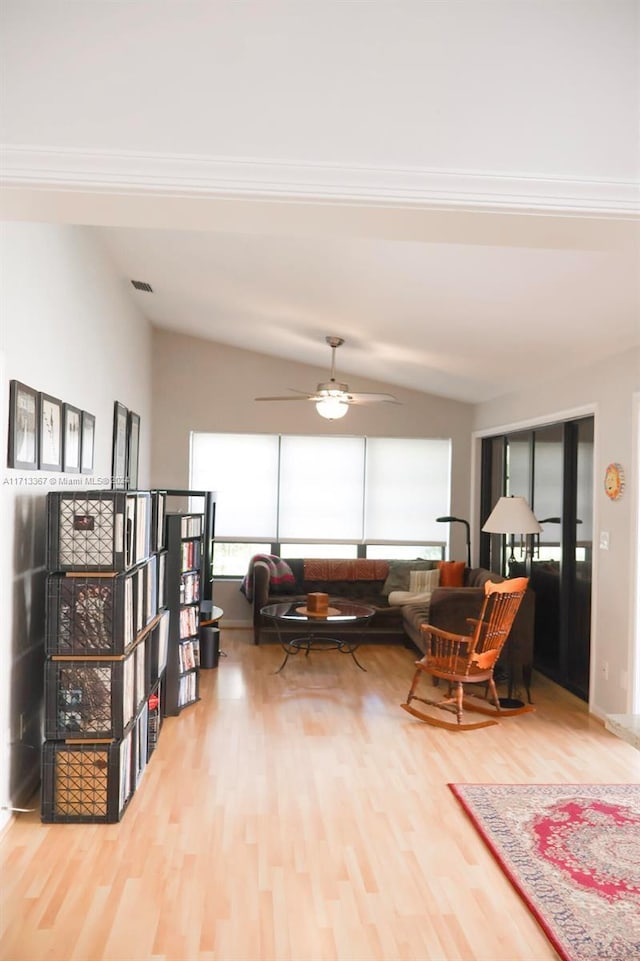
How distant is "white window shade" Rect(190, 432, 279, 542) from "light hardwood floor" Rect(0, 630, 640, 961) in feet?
10.6

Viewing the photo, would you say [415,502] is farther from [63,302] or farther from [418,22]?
[418,22]

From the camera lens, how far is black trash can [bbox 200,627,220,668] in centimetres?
669

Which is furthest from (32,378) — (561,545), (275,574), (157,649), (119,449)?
(275,574)

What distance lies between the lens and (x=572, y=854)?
335cm

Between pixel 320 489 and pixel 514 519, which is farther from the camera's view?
pixel 320 489

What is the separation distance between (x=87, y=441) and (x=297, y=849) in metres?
2.96

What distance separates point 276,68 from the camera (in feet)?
6.09

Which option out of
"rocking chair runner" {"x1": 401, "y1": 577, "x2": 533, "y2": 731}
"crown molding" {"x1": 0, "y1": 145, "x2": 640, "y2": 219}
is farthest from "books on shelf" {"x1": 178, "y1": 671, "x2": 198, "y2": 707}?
"crown molding" {"x1": 0, "y1": 145, "x2": 640, "y2": 219}

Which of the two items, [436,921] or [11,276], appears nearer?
[436,921]

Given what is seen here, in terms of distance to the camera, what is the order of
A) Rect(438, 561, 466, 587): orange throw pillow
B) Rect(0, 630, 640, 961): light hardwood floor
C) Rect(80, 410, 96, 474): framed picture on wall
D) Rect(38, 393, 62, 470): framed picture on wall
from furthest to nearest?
1. Rect(438, 561, 466, 587): orange throw pillow
2. Rect(80, 410, 96, 474): framed picture on wall
3. Rect(38, 393, 62, 470): framed picture on wall
4. Rect(0, 630, 640, 961): light hardwood floor

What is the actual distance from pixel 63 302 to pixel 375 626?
4508mm

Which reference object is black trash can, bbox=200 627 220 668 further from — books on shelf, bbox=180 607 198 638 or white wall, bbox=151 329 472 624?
Answer: white wall, bbox=151 329 472 624

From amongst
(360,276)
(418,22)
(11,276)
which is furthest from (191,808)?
(418,22)

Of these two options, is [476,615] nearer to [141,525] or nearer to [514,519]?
[514,519]
